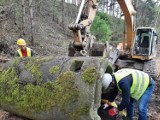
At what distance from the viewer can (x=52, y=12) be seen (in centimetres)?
2716

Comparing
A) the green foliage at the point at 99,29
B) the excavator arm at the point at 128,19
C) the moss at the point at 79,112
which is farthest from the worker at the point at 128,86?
the green foliage at the point at 99,29

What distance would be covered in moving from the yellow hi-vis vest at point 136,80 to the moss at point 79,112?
86cm

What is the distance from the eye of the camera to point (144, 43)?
10078 mm

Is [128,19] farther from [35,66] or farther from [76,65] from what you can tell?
[35,66]

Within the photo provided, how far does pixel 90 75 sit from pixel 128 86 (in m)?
0.86

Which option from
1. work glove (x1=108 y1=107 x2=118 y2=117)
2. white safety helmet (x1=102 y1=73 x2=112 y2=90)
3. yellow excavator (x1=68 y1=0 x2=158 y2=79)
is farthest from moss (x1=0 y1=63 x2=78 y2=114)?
yellow excavator (x1=68 y1=0 x2=158 y2=79)

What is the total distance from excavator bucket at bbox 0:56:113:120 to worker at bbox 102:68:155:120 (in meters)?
0.27

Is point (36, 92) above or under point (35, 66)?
under

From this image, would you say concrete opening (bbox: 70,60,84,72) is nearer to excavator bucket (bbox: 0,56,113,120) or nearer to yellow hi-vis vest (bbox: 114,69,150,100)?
excavator bucket (bbox: 0,56,113,120)

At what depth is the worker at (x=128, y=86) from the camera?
4551 mm

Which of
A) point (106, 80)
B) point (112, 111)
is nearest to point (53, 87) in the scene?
point (106, 80)

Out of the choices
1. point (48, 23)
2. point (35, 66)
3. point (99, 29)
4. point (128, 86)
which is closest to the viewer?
point (128, 86)

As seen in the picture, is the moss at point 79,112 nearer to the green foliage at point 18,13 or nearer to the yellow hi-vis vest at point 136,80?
the yellow hi-vis vest at point 136,80

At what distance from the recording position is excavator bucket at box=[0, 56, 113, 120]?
4.06 metres
